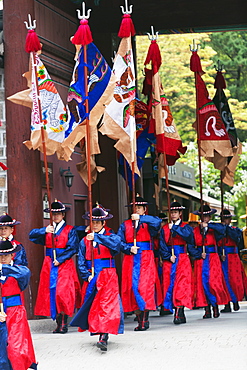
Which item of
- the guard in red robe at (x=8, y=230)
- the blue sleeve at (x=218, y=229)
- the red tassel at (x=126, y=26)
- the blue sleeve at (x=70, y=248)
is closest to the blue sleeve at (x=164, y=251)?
the blue sleeve at (x=218, y=229)

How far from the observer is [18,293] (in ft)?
26.6

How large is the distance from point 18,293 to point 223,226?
588 cm

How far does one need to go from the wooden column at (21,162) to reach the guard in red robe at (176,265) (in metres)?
1.93

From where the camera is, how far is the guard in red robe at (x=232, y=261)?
46.3 ft

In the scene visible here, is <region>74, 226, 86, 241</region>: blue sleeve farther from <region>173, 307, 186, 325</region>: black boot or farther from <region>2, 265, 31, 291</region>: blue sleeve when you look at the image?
<region>2, 265, 31, 291</region>: blue sleeve

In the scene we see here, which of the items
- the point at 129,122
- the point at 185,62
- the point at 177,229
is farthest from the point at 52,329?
the point at 185,62

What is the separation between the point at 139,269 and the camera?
11344 mm

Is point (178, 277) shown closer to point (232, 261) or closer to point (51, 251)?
point (51, 251)

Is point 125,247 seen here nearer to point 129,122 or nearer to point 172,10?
point 129,122

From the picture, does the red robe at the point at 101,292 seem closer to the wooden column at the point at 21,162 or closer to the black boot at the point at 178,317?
the wooden column at the point at 21,162

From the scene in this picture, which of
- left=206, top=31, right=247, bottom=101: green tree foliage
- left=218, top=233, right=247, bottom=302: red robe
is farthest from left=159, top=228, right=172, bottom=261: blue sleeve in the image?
left=206, top=31, right=247, bottom=101: green tree foliage

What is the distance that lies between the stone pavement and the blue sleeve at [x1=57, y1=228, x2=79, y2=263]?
1.06 metres

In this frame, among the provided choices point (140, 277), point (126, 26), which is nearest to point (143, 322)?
point (140, 277)

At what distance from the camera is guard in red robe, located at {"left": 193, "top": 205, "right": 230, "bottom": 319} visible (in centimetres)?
1291
